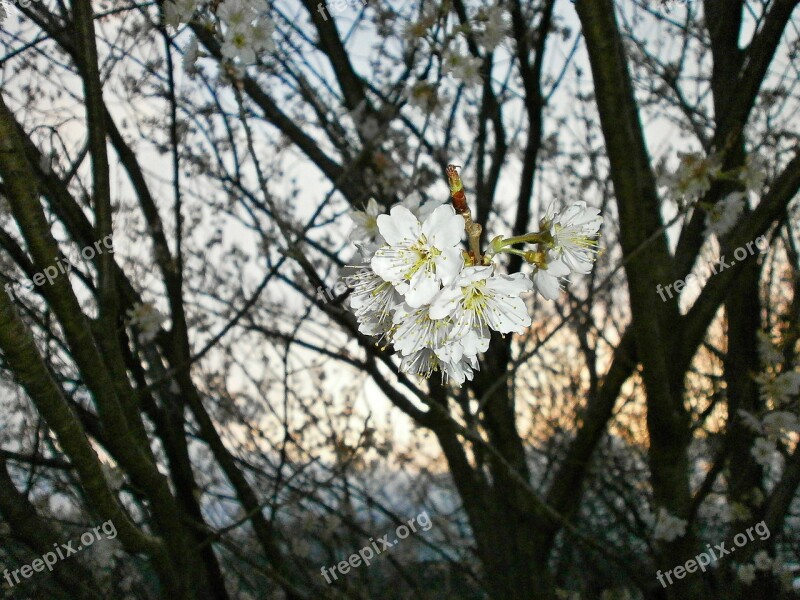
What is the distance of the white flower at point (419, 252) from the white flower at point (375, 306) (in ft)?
0.24

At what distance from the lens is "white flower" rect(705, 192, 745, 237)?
6.98ft

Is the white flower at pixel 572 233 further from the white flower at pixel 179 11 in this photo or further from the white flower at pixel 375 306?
the white flower at pixel 179 11

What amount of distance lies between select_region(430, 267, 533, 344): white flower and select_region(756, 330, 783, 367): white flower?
8.33ft

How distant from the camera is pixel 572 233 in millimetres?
1037

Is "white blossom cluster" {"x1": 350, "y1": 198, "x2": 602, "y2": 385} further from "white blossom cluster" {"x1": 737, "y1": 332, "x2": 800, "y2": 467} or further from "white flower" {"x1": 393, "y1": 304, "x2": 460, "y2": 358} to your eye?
"white blossom cluster" {"x1": 737, "y1": 332, "x2": 800, "y2": 467}

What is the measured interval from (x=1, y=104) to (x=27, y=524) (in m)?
1.28

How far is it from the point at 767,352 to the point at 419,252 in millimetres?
2754

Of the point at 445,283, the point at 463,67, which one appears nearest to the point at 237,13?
the point at 463,67

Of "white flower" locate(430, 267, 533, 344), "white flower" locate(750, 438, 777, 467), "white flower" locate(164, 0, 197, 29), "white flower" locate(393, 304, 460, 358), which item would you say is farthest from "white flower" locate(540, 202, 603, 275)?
"white flower" locate(750, 438, 777, 467)

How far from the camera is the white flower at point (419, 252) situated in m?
0.79

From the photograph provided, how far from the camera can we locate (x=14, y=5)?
2227 millimetres

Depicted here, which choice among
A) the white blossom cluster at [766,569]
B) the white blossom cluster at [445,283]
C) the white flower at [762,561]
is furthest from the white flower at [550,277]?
the white flower at [762,561]

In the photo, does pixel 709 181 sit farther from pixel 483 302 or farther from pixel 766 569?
pixel 766 569

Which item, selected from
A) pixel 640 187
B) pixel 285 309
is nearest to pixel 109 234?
pixel 640 187
